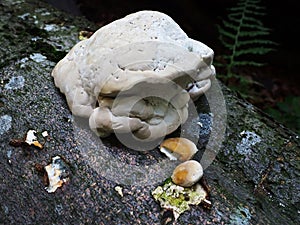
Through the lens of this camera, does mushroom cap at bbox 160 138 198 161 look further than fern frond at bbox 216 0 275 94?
No

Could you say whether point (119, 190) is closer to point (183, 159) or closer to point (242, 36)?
point (183, 159)

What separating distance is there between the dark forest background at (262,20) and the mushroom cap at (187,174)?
3.53 meters

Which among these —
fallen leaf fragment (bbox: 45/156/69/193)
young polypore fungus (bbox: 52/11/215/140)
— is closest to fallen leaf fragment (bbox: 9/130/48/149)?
fallen leaf fragment (bbox: 45/156/69/193)

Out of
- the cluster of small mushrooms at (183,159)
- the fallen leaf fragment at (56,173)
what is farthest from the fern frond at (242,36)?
the fallen leaf fragment at (56,173)

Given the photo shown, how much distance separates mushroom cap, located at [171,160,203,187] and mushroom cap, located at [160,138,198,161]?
8 centimetres

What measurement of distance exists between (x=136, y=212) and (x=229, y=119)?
32.7 inches

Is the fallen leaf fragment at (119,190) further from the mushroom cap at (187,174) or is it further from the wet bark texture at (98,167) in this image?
the mushroom cap at (187,174)

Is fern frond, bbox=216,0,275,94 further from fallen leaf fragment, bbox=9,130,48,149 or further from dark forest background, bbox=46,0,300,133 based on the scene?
fallen leaf fragment, bbox=9,130,48,149

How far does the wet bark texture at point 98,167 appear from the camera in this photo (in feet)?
5.33

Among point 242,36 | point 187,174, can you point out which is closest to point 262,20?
point 242,36

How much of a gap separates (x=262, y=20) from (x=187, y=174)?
4.48 m

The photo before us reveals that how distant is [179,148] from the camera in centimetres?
175

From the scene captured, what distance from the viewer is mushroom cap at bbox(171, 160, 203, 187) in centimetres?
161

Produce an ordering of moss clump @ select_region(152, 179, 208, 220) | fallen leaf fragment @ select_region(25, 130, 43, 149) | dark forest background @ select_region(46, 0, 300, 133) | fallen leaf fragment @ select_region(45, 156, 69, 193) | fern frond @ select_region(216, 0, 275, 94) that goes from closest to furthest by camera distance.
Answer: moss clump @ select_region(152, 179, 208, 220) → fallen leaf fragment @ select_region(45, 156, 69, 193) → fallen leaf fragment @ select_region(25, 130, 43, 149) → fern frond @ select_region(216, 0, 275, 94) → dark forest background @ select_region(46, 0, 300, 133)
